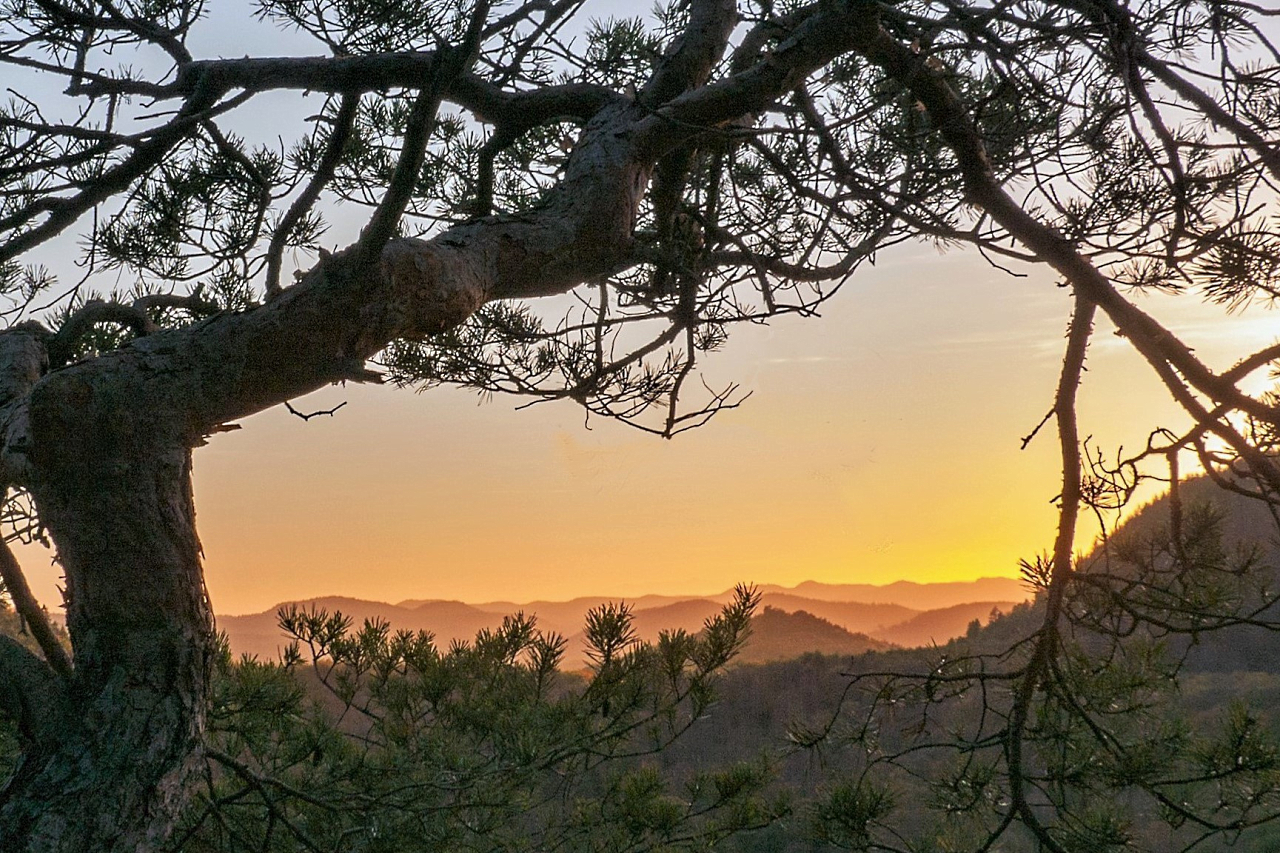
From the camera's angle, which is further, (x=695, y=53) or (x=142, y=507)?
(x=695, y=53)

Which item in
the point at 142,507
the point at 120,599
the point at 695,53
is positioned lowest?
the point at 120,599

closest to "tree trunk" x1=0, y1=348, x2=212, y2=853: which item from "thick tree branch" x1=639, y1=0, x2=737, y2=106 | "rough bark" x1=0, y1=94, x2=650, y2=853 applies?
"rough bark" x1=0, y1=94, x2=650, y2=853

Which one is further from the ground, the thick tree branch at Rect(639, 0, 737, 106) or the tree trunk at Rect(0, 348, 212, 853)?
the thick tree branch at Rect(639, 0, 737, 106)

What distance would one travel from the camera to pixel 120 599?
3.79ft

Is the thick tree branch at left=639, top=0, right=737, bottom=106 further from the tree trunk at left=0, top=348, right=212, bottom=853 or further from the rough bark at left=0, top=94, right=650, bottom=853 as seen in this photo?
the tree trunk at left=0, top=348, right=212, bottom=853

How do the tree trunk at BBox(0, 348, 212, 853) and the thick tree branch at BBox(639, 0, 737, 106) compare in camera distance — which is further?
the thick tree branch at BBox(639, 0, 737, 106)

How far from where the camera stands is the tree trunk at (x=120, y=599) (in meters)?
1.11

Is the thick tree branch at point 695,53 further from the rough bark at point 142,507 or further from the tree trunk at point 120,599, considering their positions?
the tree trunk at point 120,599

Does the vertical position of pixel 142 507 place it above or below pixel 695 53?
below

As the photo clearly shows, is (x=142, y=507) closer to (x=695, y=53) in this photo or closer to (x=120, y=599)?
(x=120, y=599)

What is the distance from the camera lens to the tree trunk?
1.11m

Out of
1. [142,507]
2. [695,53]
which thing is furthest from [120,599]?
[695,53]

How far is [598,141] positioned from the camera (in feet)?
5.46

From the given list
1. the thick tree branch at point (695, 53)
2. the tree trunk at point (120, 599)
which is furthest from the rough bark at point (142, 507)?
the thick tree branch at point (695, 53)
